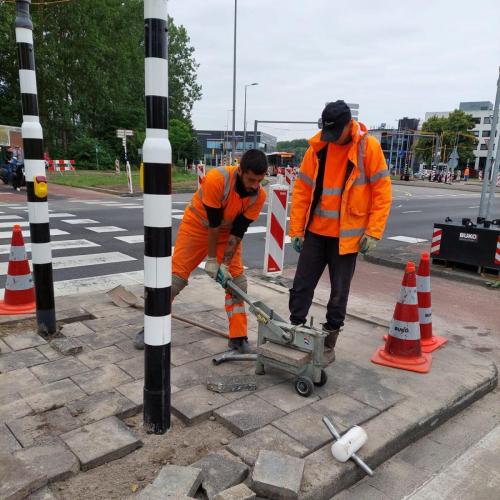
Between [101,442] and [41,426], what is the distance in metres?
0.45

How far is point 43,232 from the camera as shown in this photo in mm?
4027

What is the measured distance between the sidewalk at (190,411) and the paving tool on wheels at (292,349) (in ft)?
0.37

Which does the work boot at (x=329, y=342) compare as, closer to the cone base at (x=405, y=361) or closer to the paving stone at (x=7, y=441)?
the cone base at (x=405, y=361)

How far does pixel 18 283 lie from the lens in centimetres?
479

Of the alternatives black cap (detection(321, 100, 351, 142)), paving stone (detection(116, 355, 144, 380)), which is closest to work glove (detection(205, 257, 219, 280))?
paving stone (detection(116, 355, 144, 380))

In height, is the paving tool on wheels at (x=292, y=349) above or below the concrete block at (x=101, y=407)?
above

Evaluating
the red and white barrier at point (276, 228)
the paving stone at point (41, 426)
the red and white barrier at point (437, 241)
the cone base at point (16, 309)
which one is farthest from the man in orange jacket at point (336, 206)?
the red and white barrier at point (437, 241)

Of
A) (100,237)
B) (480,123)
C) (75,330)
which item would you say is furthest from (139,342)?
(480,123)

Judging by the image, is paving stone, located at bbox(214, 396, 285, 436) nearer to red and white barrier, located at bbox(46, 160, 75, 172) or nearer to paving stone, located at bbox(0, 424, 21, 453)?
paving stone, located at bbox(0, 424, 21, 453)

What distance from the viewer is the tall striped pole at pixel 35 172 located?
12.2 ft

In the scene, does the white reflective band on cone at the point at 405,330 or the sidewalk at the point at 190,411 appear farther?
the white reflective band on cone at the point at 405,330

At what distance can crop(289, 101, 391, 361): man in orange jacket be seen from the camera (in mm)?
3469

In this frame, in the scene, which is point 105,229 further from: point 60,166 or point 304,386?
point 60,166

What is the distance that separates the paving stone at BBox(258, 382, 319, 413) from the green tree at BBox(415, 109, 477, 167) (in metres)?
73.6
